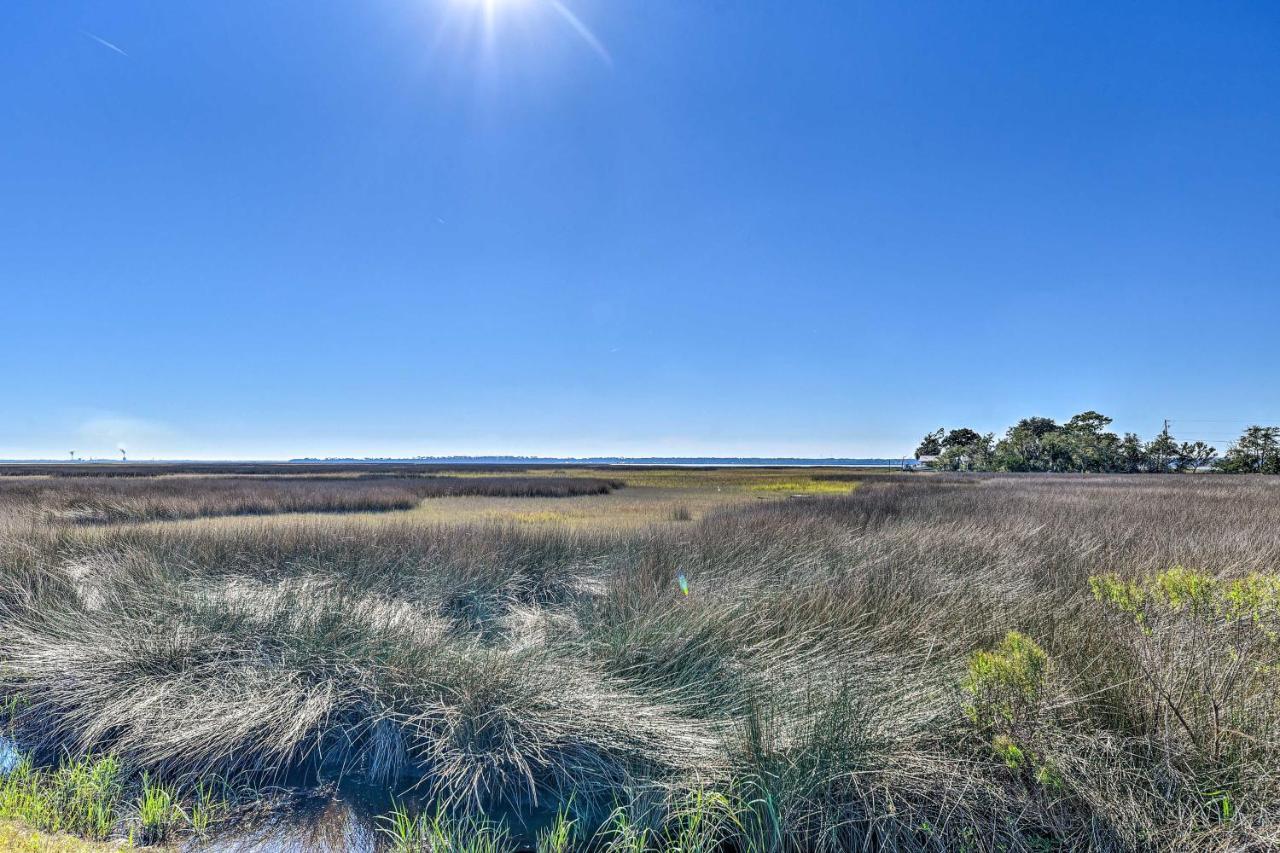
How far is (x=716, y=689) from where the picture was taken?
14.2 feet

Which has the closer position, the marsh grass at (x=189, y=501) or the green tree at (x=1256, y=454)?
the marsh grass at (x=189, y=501)

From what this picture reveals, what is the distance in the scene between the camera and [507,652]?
16.0ft

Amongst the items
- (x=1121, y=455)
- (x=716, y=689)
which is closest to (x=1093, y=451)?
(x=1121, y=455)

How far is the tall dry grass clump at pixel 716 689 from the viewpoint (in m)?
2.78

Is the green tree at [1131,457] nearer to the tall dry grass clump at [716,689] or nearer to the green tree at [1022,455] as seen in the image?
the green tree at [1022,455]

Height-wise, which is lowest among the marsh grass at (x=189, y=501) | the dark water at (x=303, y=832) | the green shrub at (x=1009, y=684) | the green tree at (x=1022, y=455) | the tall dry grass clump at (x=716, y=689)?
the marsh grass at (x=189, y=501)

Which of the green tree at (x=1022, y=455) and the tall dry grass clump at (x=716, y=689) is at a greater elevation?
the green tree at (x=1022, y=455)

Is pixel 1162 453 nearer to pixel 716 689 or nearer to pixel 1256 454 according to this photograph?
pixel 1256 454

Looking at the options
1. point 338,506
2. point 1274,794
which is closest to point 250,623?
point 1274,794

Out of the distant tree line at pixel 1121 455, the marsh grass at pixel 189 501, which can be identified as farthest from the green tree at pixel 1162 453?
the marsh grass at pixel 189 501

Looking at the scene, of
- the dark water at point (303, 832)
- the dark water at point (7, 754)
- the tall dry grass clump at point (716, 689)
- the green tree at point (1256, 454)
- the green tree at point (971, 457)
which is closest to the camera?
the tall dry grass clump at point (716, 689)

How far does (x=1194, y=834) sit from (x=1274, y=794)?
0.54 m

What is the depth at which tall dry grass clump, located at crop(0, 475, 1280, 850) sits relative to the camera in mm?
2775

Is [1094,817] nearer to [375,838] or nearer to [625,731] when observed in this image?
[625,731]
